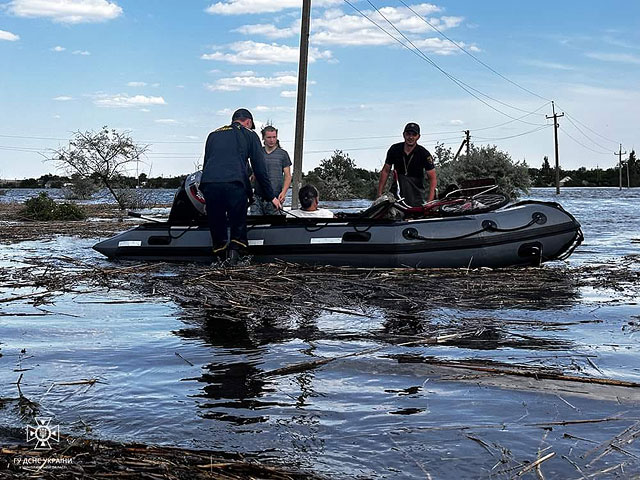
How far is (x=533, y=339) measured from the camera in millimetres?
6242

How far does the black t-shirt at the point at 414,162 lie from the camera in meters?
12.5

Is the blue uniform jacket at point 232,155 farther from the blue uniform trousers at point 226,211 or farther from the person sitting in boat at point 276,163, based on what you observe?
the person sitting in boat at point 276,163

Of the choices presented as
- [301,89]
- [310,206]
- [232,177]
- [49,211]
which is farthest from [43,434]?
[49,211]

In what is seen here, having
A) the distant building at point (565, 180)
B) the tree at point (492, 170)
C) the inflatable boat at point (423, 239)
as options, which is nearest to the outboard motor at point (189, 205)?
the inflatable boat at point (423, 239)

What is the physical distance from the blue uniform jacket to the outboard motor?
1558 millimetres

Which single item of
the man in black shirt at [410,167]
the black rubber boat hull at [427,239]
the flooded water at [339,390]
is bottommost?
the flooded water at [339,390]

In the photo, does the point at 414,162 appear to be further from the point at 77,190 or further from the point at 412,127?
the point at 77,190

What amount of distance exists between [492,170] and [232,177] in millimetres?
39504

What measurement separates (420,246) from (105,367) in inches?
248

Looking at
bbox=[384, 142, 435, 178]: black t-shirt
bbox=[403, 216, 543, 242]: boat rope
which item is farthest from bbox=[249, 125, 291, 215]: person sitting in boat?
bbox=[403, 216, 543, 242]: boat rope

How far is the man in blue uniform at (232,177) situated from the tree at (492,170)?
37.4 metres

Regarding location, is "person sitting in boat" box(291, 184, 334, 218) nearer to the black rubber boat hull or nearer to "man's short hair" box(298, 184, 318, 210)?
"man's short hair" box(298, 184, 318, 210)

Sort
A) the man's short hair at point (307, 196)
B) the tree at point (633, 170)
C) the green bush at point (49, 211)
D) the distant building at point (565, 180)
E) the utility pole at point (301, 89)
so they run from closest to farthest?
the man's short hair at point (307, 196)
the utility pole at point (301, 89)
the green bush at point (49, 211)
the distant building at point (565, 180)
the tree at point (633, 170)

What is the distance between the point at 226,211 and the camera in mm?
11164
